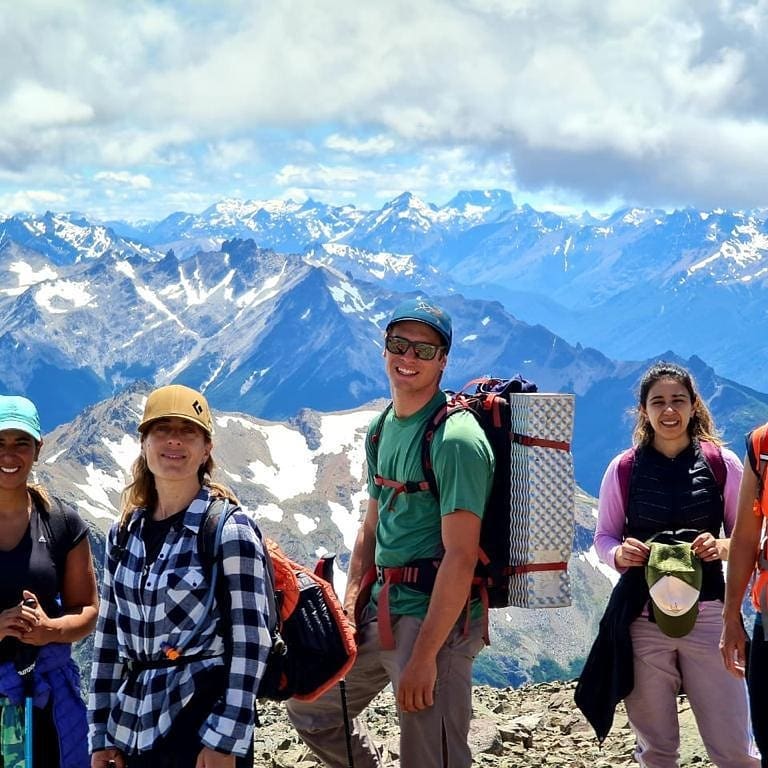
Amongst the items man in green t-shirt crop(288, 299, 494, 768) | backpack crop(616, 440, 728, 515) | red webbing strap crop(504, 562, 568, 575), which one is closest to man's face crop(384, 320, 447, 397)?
man in green t-shirt crop(288, 299, 494, 768)

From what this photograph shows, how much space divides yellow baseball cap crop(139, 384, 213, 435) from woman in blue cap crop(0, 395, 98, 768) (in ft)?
4.31

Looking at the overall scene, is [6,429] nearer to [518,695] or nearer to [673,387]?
[673,387]

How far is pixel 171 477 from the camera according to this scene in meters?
6.27

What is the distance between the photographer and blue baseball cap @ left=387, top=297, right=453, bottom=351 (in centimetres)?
752

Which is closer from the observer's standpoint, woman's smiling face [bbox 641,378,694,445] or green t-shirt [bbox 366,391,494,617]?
green t-shirt [bbox 366,391,494,617]

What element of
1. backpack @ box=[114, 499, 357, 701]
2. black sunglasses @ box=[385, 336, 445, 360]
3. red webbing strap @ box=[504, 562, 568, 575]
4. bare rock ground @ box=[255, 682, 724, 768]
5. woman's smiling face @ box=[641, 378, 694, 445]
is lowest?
bare rock ground @ box=[255, 682, 724, 768]

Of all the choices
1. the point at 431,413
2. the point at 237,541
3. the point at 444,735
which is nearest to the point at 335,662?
the point at 444,735

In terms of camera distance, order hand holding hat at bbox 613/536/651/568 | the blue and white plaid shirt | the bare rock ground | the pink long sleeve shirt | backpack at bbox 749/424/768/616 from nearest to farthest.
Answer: the blue and white plaid shirt → backpack at bbox 749/424/768/616 → hand holding hat at bbox 613/536/651/568 → the pink long sleeve shirt → the bare rock ground

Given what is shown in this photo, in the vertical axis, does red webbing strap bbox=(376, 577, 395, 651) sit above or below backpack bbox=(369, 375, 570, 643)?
below

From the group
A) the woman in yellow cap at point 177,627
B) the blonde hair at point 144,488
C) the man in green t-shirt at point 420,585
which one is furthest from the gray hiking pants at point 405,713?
the blonde hair at point 144,488

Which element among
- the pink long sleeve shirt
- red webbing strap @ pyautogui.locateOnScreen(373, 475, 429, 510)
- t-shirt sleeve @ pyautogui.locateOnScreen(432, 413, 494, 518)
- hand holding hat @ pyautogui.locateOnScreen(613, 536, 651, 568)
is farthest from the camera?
the pink long sleeve shirt

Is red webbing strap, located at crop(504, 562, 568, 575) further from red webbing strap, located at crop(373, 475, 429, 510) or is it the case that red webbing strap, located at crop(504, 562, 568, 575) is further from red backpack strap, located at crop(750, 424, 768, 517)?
red backpack strap, located at crop(750, 424, 768, 517)

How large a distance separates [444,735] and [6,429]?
405 centimetres

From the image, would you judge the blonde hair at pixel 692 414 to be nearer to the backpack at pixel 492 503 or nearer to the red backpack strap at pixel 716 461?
A: the red backpack strap at pixel 716 461
